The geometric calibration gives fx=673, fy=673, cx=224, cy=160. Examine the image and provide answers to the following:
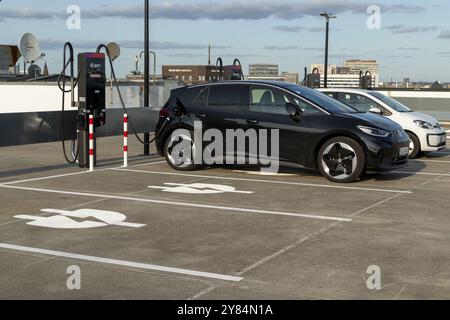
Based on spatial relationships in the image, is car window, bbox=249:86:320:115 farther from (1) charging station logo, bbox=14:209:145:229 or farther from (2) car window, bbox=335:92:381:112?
(1) charging station logo, bbox=14:209:145:229

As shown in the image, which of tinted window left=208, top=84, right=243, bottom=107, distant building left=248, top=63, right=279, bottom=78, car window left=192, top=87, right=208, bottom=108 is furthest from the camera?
distant building left=248, top=63, right=279, bottom=78

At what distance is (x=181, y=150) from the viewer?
12.3m

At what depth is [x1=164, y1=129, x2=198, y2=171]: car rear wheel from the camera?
1217cm

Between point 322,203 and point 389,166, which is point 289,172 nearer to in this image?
point 389,166

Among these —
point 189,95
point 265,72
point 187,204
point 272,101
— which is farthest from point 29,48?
point 265,72

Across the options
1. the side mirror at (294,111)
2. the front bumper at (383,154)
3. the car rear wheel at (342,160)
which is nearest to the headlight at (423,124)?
the front bumper at (383,154)

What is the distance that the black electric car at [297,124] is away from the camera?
10742mm

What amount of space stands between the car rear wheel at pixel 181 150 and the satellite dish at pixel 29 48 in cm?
2416

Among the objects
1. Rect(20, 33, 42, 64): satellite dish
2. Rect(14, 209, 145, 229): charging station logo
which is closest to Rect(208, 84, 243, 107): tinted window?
Rect(14, 209, 145, 229): charging station logo

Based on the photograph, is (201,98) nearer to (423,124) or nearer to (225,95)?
(225,95)

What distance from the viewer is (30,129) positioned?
12391 millimetres

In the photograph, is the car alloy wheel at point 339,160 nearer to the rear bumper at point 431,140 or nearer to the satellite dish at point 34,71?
the rear bumper at point 431,140
